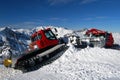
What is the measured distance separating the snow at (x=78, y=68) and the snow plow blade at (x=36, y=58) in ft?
1.83

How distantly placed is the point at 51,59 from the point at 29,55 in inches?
66.9

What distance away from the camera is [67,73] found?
574 inches

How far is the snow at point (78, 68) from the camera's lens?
13930mm

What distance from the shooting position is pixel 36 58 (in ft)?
57.1

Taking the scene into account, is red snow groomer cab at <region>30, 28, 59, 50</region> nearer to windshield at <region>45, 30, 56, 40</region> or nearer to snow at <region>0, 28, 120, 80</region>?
windshield at <region>45, 30, 56, 40</region>

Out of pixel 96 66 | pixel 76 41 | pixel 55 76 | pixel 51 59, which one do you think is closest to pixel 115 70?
pixel 96 66

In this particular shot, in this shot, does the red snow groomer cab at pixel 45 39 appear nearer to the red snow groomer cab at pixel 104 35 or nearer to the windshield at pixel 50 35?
the windshield at pixel 50 35

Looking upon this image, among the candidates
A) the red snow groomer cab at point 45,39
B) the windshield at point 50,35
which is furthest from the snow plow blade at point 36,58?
the windshield at point 50,35

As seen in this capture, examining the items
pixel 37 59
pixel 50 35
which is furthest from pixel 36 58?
pixel 50 35

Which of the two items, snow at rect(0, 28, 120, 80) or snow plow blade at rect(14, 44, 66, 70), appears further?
snow plow blade at rect(14, 44, 66, 70)

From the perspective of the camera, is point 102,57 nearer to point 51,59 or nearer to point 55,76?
point 51,59

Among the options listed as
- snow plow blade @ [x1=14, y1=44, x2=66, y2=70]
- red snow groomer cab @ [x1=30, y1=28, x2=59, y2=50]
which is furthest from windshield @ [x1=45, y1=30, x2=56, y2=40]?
snow plow blade @ [x1=14, y1=44, x2=66, y2=70]

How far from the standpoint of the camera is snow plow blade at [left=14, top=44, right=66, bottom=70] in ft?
56.1

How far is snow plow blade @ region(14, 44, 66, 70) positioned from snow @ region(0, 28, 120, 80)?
558mm
